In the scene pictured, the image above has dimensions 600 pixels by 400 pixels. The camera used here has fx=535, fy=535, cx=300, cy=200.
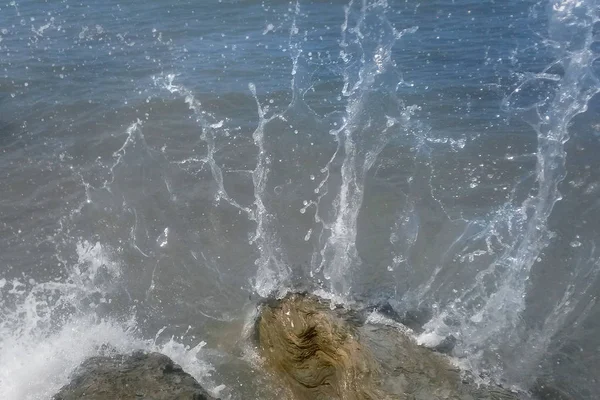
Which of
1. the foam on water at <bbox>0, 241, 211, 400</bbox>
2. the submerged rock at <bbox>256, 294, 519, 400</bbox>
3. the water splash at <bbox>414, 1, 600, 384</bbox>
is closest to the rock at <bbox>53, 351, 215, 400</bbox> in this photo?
the foam on water at <bbox>0, 241, 211, 400</bbox>

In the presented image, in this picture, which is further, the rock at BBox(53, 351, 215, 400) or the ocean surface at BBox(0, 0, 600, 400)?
the ocean surface at BBox(0, 0, 600, 400)

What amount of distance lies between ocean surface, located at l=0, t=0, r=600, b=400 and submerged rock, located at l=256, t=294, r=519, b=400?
49cm

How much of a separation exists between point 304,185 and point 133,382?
454 centimetres

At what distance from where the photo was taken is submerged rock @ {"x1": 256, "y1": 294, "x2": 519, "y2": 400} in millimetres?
5504

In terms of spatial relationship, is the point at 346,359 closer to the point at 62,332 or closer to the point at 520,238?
the point at 520,238

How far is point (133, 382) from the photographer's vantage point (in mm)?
5559

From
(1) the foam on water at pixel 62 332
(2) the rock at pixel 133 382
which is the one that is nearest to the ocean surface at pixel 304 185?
(1) the foam on water at pixel 62 332

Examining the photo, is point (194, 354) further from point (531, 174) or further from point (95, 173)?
point (531, 174)

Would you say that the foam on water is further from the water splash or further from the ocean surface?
the water splash

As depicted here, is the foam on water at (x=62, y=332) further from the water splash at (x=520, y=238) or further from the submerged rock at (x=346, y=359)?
the water splash at (x=520, y=238)

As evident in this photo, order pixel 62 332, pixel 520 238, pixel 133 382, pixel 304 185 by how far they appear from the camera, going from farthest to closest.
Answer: pixel 304 185, pixel 520 238, pixel 62 332, pixel 133 382

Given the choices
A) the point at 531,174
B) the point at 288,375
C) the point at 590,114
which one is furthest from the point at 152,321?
the point at 590,114

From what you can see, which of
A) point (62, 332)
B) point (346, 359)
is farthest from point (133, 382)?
point (62, 332)

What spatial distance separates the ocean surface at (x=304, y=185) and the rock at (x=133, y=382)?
2.98ft
